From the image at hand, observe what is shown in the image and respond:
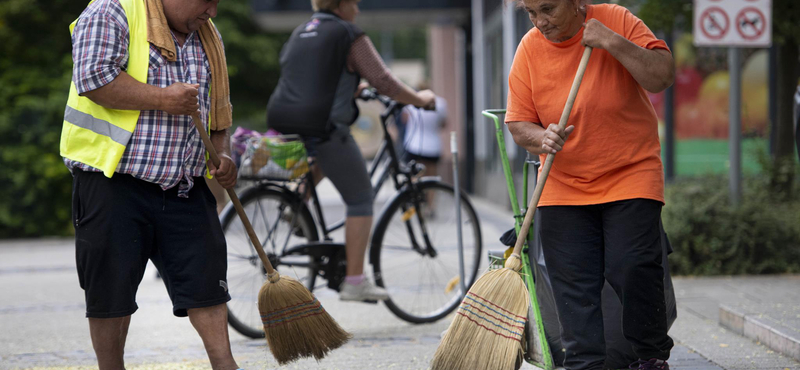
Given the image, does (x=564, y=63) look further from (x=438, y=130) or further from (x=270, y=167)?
(x=438, y=130)

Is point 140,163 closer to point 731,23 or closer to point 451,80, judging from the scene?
point 731,23

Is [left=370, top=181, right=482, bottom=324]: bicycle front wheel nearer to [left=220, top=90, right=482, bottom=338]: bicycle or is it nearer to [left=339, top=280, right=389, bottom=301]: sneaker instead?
[left=220, top=90, right=482, bottom=338]: bicycle

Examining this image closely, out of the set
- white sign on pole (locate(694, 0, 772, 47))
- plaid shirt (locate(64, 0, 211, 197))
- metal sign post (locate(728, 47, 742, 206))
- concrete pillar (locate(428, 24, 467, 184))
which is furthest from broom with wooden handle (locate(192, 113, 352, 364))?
concrete pillar (locate(428, 24, 467, 184))

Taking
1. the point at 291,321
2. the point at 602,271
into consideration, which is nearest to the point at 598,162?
the point at 602,271

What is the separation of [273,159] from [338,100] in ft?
1.54

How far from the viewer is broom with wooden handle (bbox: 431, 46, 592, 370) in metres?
2.94

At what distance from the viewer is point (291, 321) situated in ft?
11.1

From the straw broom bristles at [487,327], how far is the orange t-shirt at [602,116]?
389 millimetres

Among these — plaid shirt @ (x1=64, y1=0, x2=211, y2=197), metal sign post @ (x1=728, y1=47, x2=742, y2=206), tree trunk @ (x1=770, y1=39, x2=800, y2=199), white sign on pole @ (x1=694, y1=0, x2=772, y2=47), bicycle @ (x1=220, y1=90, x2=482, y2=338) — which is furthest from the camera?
tree trunk @ (x1=770, y1=39, x2=800, y2=199)

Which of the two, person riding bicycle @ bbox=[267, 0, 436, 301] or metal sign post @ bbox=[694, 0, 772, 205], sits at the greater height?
metal sign post @ bbox=[694, 0, 772, 205]

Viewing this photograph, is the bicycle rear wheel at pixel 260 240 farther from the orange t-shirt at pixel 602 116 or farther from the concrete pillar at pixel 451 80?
the concrete pillar at pixel 451 80

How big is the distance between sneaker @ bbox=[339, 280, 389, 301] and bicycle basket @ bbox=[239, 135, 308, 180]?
0.64 meters

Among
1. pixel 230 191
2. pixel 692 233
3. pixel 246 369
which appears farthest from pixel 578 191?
pixel 692 233

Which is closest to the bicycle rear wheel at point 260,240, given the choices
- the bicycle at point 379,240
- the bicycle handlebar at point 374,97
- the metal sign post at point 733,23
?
the bicycle at point 379,240
